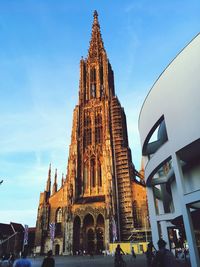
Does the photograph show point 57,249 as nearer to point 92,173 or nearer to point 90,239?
point 90,239

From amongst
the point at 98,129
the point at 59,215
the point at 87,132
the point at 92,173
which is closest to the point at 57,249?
the point at 59,215

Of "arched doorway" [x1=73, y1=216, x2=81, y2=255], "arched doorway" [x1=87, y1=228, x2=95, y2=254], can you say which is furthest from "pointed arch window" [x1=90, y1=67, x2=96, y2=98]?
"arched doorway" [x1=87, y1=228, x2=95, y2=254]

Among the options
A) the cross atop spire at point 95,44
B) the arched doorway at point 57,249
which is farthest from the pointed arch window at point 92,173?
the cross atop spire at point 95,44

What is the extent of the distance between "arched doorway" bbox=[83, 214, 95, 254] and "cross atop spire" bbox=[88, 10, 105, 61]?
41.0 m

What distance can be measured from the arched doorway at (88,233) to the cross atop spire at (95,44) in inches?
1612

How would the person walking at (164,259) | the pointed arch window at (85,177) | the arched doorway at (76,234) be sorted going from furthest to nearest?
the pointed arch window at (85,177) → the arched doorway at (76,234) → the person walking at (164,259)

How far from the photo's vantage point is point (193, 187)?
1430cm

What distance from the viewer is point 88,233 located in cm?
3897

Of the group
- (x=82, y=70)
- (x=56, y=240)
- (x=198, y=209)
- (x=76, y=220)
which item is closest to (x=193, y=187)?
(x=198, y=209)

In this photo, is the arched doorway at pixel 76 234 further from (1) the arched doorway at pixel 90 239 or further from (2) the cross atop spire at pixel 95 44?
(2) the cross atop spire at pixel 95 44

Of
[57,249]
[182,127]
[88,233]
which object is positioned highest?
[182,127]

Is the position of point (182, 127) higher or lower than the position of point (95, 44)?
lower

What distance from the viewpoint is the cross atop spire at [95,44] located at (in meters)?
61.8

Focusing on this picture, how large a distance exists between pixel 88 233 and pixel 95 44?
51.1 m
